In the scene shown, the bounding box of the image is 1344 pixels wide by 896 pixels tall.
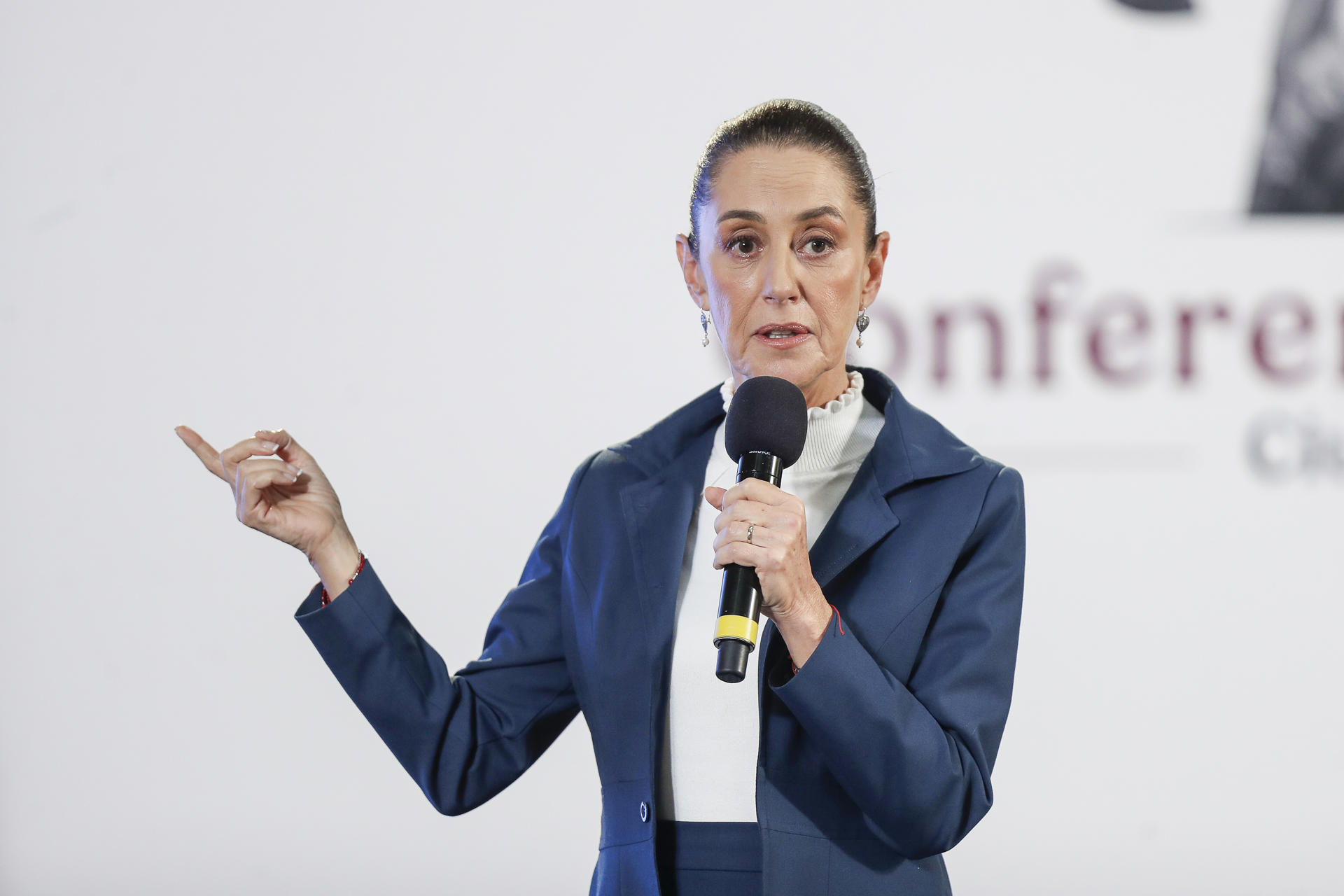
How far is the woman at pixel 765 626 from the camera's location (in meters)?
1.31

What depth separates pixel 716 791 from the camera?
1.44 m

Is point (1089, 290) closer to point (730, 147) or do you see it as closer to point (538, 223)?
point (538, 223)

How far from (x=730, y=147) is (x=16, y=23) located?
221cm

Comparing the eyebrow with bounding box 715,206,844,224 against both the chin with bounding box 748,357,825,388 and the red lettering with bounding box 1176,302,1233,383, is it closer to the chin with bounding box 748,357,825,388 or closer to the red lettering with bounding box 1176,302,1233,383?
the chin with bounding box 748,357,825,388

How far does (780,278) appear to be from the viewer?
4.84ft

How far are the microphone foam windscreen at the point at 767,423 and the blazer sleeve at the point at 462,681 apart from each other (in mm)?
421

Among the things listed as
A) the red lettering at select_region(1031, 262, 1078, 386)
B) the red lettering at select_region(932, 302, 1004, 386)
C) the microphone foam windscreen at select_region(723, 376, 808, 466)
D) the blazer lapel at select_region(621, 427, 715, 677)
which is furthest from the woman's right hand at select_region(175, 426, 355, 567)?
the red lettering at select_region(1031, 262, 1078, 386)

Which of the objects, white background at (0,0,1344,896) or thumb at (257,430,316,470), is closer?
thumb at (257,430,316,470)

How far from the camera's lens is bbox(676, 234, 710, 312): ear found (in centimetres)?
161

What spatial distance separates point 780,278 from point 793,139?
18 cm

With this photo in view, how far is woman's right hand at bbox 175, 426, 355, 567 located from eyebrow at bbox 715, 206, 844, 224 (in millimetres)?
544

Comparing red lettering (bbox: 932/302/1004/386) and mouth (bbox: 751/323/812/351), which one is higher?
red lettering (bbox: 932/302/1004/386)

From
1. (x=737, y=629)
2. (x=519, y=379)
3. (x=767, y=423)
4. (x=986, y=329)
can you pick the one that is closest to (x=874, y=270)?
(x=767, y=423)

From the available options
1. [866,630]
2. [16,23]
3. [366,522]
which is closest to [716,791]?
[866,630]
